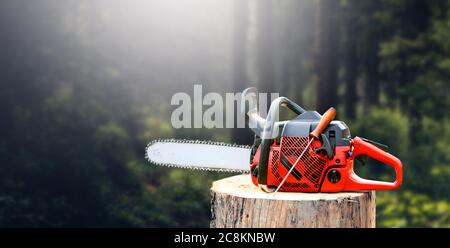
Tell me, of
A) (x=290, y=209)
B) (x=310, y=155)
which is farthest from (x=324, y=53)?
(x=290, y=209)

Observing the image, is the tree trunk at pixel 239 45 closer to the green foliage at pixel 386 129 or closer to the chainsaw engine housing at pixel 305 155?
the green foliage at pixel 386 129

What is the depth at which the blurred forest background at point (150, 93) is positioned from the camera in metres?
9.03

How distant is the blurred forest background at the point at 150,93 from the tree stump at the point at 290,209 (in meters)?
4.96

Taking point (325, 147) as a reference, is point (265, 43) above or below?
above

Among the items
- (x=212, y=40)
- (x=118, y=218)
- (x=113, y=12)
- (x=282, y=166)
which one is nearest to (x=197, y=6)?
(x=212, y=40)

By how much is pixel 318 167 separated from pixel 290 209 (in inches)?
10.9

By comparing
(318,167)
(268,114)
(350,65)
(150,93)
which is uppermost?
(350,65)

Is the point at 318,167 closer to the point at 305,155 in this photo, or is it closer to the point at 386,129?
the point at 305,155

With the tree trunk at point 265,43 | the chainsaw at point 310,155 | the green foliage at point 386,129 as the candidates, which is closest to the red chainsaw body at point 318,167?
the chainsaw at point 310,155

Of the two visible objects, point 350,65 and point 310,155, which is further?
point 350,65

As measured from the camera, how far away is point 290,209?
139 inches

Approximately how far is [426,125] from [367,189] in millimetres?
12865

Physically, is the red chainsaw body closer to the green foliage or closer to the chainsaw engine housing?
the chainsaw engine housing

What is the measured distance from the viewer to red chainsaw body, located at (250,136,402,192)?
3.63 meters
